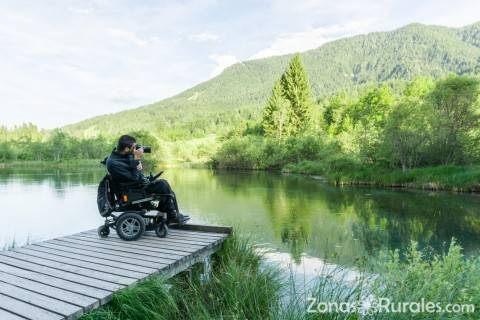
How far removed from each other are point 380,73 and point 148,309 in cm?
17029

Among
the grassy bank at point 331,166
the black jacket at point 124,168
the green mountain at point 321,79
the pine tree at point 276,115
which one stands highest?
the green mountain at point 321,79

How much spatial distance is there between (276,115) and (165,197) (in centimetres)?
4495

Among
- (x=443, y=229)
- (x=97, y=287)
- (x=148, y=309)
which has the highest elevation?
(x=97, y=287)

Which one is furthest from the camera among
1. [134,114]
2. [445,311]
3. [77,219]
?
[134,114]

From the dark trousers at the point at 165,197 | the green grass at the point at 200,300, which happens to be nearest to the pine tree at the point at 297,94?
the dark trousers at the point at 165,197

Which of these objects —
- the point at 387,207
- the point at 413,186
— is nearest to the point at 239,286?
the point at 387,207

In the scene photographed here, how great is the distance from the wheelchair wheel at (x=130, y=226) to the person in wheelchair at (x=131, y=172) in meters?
0.36

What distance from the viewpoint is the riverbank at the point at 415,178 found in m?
18.1

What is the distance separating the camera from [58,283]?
3.35 metres

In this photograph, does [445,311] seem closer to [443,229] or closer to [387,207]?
[443,229]

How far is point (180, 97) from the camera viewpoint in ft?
605

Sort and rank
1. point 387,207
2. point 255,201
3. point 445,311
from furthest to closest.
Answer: point 255,201 < point 387,207 < point 445,311

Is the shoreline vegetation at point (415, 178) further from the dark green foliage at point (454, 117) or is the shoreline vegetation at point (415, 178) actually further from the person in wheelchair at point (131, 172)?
the person in wheelchair at point (131, 172)

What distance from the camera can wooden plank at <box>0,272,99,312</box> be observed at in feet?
9.59
